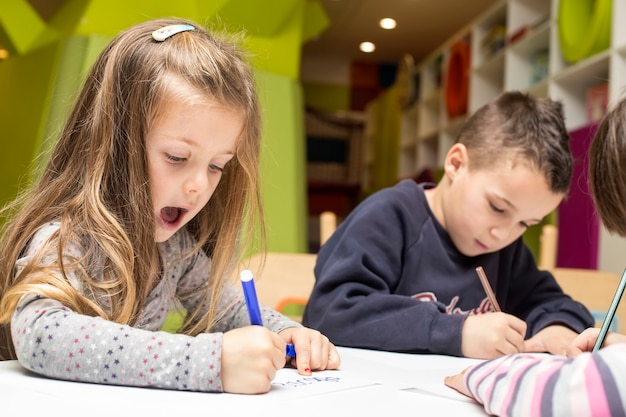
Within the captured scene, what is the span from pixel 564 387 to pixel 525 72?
9.76ft

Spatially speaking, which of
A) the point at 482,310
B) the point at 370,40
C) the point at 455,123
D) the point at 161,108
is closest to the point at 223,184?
the point at 161,108

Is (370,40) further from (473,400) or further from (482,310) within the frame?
(473,400)

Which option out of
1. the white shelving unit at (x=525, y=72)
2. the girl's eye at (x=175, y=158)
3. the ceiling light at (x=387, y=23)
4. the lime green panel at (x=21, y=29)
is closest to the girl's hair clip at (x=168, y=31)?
the girl's eye at (x=175, y=158)

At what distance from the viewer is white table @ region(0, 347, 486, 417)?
0.46m

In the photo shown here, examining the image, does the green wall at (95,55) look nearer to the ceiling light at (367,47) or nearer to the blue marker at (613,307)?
the blue marker at (613,307)

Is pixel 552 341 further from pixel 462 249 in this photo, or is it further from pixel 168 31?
pixel 168 31

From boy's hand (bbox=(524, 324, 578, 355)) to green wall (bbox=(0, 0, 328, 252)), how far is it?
41.3 inches

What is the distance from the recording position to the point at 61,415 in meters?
0.43

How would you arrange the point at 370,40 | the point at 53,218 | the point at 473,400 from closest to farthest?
the point at 473,400
the point at 53,218
the point at 370,40

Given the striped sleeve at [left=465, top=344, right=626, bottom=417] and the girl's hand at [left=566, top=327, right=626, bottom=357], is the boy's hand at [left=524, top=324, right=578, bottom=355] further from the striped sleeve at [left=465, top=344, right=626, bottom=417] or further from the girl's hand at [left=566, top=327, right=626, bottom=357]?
the striped sleeve at [left=465, top=344, right=626, bottom=417]

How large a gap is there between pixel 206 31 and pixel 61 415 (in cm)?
47

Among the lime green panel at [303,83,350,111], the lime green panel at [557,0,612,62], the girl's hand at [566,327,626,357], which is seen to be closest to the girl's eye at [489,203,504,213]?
the girl's hand at [566,327,626,357]

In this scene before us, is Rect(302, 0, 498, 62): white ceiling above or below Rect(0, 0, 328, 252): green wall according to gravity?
above

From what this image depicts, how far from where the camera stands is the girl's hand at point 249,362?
0.52 meters
